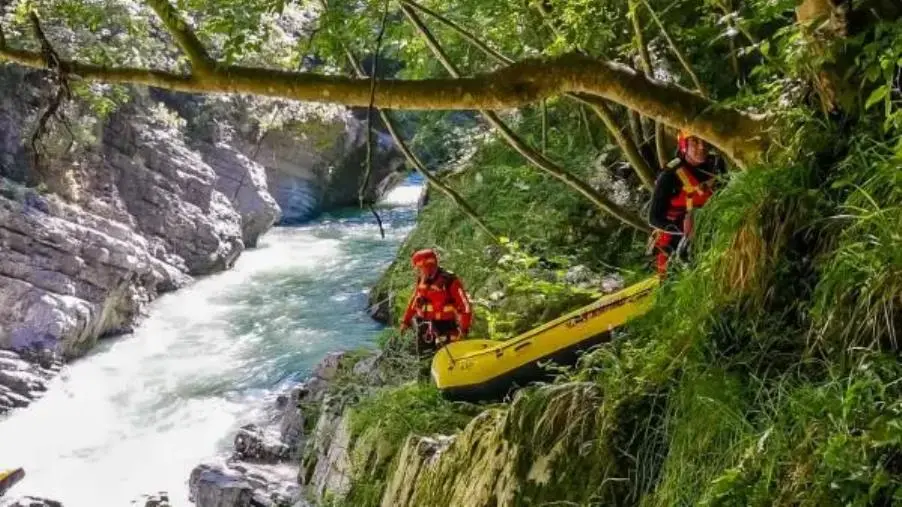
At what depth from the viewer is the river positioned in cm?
1068

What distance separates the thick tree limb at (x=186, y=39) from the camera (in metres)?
3.30

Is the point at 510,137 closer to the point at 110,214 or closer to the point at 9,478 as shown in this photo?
the point at 9,478

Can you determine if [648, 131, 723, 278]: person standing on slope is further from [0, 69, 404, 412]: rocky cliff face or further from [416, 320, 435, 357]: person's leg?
[0, 69, 404, 412]: rocky cliff face

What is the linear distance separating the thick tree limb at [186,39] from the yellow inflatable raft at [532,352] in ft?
8.88

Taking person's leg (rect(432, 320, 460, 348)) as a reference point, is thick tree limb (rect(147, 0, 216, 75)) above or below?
above

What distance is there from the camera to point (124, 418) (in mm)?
12102

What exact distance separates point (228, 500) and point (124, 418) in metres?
4.82

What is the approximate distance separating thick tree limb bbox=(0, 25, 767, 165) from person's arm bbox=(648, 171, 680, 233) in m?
1.25

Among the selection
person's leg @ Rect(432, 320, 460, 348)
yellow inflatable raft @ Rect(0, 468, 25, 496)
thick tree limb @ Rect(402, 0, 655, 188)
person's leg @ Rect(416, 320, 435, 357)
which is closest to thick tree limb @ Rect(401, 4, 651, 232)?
thick tree limb @ Rect(402, 0, 655, 188)

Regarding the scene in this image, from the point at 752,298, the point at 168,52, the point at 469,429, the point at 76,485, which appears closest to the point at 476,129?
the point at 168,52

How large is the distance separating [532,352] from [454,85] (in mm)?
2388

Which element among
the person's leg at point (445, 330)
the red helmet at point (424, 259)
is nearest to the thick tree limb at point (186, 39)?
the red helmet at point (424, 259)

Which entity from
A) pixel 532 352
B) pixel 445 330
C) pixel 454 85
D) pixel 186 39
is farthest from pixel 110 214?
pixel 454 85

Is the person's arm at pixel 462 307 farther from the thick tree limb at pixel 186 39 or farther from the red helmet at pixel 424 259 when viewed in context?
the thick tree limb at pixel 186 39
